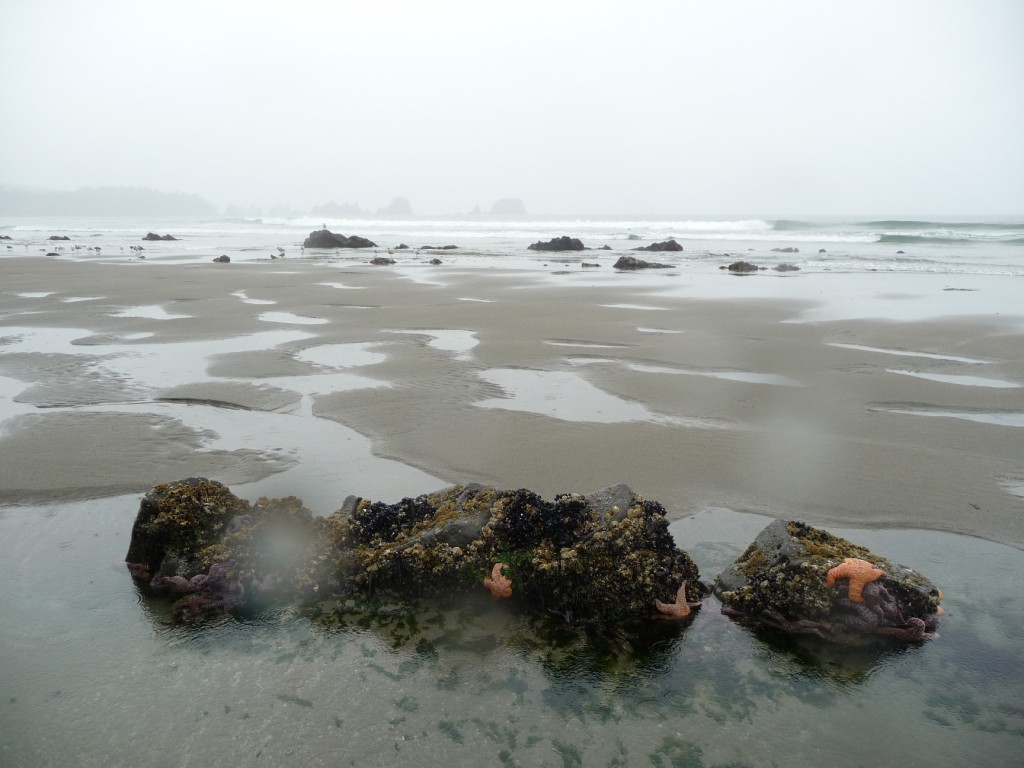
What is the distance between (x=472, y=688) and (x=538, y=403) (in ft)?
14.6

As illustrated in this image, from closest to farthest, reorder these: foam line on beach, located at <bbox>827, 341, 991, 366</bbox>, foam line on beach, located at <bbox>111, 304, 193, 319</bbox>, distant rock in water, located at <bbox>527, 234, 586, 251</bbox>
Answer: foam line on beach, located at <bbox>827, 341, 991, 366</bbox>, foam line on beach, located at <bbox>111, 304, 193, 319</bbox>, distant rock in water, located at <bbox>527, 234, 586, 251</bbox>

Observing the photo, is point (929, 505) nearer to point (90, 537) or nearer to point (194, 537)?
point (194, 537)

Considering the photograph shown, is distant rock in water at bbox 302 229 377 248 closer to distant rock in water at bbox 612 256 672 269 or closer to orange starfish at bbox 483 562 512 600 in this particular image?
distant rock in water at bbox 612 256 672 269

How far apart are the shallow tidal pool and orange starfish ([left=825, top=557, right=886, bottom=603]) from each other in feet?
0.97

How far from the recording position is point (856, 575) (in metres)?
3.56

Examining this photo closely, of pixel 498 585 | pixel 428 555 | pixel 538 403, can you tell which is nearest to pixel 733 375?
pixel 538 403

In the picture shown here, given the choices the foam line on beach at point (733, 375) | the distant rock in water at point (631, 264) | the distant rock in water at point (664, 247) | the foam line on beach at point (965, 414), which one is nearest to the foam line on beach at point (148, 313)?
the foam line on beach at point (733, 375)


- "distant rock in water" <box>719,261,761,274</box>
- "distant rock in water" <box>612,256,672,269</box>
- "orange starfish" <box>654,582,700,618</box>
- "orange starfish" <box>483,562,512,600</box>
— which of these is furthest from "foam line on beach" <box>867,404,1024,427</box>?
"distant rock in water" <box>612,256,672,269</box>

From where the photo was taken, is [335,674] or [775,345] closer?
[335,674]

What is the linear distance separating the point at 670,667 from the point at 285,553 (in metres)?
2.24

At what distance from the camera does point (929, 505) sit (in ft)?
16.1

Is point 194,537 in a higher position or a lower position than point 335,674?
higher

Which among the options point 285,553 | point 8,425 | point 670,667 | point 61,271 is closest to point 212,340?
point 8,425

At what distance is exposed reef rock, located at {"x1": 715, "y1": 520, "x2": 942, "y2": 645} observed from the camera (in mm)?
3490
